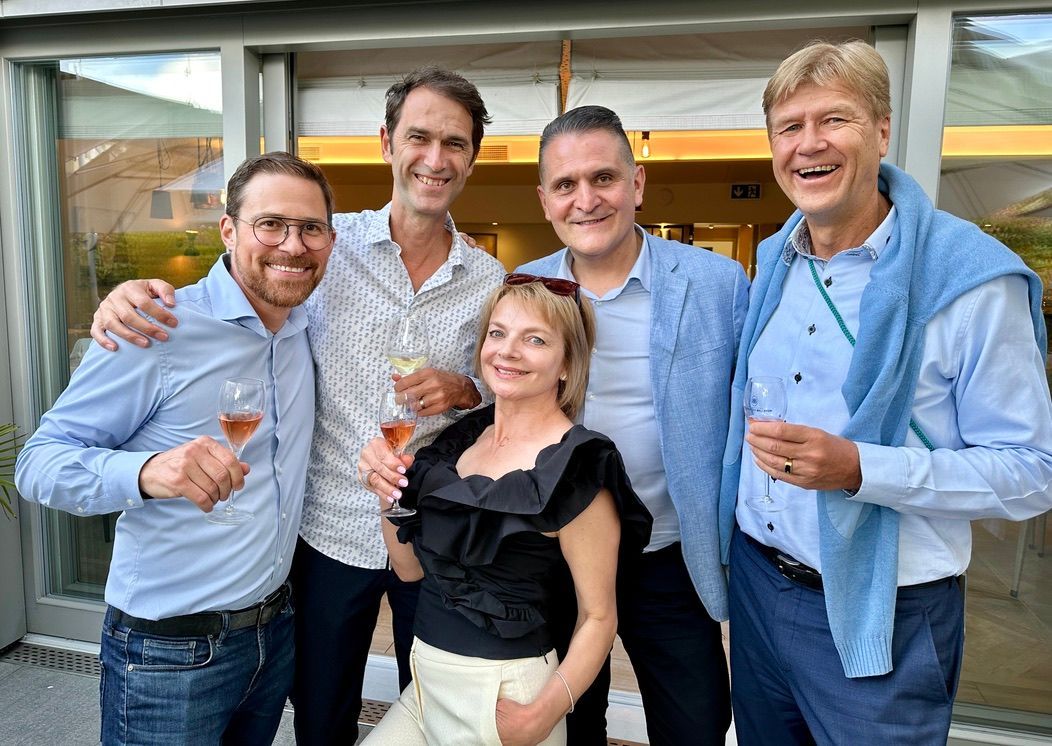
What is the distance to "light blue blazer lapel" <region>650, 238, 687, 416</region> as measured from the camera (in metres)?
1.98

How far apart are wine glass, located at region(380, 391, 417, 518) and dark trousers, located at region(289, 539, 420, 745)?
58cm

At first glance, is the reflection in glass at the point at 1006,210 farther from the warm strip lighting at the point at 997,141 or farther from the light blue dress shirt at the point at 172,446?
the light blue dress shirt at the point at 172,446

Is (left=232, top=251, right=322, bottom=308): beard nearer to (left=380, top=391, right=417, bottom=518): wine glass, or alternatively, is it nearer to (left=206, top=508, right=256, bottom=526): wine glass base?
(left=380, top=391, right=417, bottom=518): wine glass

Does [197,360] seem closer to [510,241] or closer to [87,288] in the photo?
[87,288]

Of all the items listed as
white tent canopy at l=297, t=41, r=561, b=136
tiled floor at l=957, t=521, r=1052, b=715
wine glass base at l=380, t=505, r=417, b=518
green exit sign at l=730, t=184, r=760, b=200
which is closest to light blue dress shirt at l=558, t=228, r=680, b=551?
wine glass base at l=380, t=505, r=417, b=518

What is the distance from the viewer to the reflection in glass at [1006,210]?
9.16 feet

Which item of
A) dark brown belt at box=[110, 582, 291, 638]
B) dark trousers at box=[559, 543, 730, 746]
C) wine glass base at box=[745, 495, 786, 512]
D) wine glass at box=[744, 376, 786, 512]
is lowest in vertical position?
dark trousers at box=[559, 543, 730, 746]

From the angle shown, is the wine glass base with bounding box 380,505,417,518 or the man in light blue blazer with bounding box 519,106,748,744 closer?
the wine glass base with bounding box 380,505,417,518

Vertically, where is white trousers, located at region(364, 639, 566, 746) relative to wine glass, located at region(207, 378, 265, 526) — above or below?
below

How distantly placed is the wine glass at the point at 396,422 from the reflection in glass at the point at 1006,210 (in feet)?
8.23

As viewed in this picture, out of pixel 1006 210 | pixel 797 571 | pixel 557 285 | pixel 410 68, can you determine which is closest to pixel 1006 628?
pixel 1006 210

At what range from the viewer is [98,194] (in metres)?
3.77

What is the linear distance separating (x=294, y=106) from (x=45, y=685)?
3.17 meters

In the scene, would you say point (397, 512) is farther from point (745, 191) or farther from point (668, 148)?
point (745, 191)
